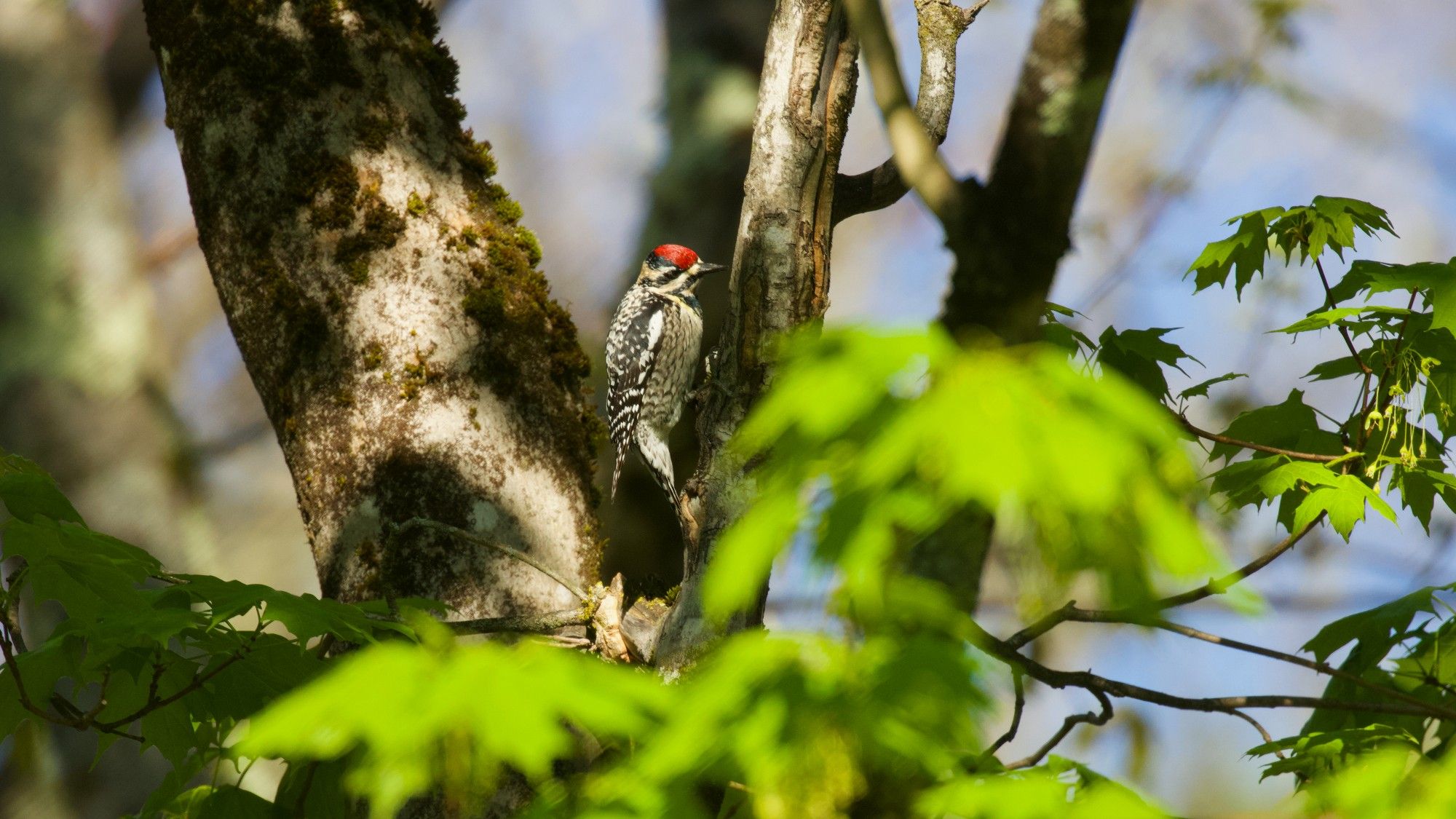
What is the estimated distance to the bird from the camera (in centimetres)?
453

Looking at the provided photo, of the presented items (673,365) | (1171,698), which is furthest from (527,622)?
(673,365)

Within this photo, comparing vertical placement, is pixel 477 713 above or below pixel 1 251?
below

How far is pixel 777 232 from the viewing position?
5.98 feet

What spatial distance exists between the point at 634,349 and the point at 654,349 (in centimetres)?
9

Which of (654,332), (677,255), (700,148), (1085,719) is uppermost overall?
(700,148)

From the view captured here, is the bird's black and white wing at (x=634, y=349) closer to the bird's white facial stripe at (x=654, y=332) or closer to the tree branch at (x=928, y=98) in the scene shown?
Result: the bird's white facial stripe at (x=654, y=332)

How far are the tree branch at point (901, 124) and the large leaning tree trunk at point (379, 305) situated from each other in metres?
1.33

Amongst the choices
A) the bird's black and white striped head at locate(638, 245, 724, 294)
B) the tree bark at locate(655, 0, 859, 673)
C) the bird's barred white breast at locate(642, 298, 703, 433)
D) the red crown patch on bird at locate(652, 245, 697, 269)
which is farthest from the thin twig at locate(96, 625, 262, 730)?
the bird's barred white breast at locate(642, 298, 703, 433)

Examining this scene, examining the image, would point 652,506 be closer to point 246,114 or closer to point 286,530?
point 246,114

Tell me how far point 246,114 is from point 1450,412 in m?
2.40

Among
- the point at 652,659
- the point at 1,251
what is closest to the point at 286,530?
the point at 1,251

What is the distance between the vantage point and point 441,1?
7191mm

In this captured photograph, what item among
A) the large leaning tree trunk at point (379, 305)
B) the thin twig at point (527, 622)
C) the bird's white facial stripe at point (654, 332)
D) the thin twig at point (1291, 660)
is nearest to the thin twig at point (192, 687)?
the thin twig at point (527, 622)

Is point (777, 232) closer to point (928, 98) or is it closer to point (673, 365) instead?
point (928, 98)
